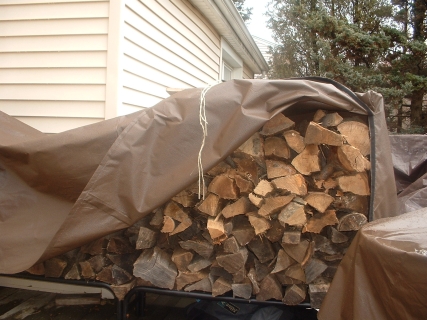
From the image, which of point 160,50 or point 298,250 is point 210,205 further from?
point 160,50

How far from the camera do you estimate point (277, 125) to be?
6.35ft

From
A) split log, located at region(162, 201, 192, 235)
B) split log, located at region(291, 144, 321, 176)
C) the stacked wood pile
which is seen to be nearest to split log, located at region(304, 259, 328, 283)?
the stacked wood pile

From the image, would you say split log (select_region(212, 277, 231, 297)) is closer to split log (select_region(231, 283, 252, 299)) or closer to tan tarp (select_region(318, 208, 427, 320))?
split log (select_region(231, 283, 252, 299))

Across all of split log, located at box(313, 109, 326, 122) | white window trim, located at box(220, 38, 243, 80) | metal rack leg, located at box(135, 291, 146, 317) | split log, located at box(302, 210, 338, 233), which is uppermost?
white window trim, located at box(220, 38, 243, 80)

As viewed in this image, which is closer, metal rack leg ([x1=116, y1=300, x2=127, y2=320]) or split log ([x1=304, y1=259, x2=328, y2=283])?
split log ([x1=304, y1=259, x2=328, y2=283])

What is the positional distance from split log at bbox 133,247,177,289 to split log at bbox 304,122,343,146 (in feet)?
3.71

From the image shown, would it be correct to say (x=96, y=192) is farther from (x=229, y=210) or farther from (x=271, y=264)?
(x=271, y=264)

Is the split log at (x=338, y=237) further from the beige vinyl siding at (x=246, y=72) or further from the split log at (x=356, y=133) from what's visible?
the beige vinyl siding at (x=246, y=72)

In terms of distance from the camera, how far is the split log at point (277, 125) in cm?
192

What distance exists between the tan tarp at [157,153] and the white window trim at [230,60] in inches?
155

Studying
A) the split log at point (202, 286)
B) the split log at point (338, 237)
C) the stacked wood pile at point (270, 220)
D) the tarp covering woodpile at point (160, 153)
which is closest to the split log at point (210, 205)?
the stacked wood pile at point (270, 220)

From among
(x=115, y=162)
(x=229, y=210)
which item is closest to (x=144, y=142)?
(x=115, y=162)

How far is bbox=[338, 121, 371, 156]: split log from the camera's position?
189 centimetres

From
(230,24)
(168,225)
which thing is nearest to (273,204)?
(168,225)
